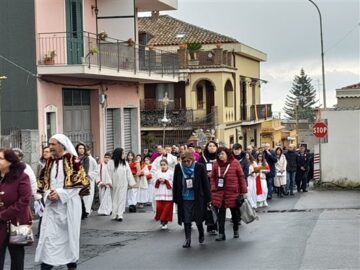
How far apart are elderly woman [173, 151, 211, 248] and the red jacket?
493 mm

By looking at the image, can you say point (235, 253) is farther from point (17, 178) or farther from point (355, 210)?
point (355, 210)

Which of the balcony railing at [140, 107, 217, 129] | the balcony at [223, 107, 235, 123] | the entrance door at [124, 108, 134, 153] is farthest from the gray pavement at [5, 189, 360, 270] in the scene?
the balcony at [223, 107, 235, 123]

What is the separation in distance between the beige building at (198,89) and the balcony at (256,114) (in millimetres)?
148

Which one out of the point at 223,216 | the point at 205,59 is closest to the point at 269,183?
the point at 223,216

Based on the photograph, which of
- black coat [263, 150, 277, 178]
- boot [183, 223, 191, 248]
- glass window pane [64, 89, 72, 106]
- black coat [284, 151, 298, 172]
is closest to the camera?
boot [183, 223, 191, 248]

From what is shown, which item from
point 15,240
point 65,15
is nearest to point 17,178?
point 15,240

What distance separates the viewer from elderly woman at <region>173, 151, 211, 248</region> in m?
13.8

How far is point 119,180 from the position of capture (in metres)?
19.0

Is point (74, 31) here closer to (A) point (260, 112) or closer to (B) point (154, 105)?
(B) point (154, 105)

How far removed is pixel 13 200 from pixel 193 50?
138 ft

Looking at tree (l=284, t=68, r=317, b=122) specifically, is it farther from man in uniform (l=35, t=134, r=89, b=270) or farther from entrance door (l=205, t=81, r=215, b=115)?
man in uniform (l=35, t=134, r=89, b=270)

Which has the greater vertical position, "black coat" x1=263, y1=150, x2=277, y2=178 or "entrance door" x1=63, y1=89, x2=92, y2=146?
"entrance door" x1=63, y1=89, x2=92, y2=146

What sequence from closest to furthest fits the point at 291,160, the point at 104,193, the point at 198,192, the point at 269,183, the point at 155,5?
the point at 198,192 < the point at 104,193 < the point at 269,183 < the point at 291,160 < the point at 155,5

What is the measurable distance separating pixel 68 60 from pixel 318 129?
33.4 ft
